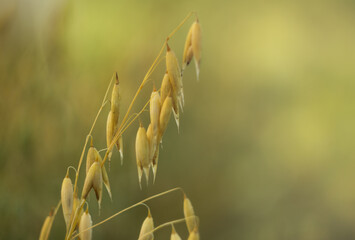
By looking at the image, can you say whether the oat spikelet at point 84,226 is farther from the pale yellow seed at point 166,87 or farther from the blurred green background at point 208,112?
the blurred green background at point 208,112

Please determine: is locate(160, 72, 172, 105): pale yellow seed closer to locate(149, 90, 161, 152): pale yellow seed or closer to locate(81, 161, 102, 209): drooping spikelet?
locate(149, 90, 161, 152): pale yellow seed

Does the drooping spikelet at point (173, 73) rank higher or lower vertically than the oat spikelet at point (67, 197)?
higher

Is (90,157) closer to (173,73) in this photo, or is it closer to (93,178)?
(93,178)

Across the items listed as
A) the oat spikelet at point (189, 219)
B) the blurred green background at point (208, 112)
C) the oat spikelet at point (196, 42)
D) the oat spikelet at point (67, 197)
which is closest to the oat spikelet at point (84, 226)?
the oat spikelet at point (67, 197)

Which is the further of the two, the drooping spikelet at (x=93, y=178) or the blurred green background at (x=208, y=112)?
the blurred green background at (x=208, y=112)

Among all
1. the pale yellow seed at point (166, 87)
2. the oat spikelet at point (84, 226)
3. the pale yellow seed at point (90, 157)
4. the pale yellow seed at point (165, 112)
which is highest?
the pale yellow seed at point (166, 87)

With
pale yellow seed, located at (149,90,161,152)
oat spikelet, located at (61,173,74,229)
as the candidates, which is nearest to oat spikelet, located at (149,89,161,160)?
pale yellow seed, located at (149,90,161,152)

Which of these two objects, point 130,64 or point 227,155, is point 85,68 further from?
point 227,155

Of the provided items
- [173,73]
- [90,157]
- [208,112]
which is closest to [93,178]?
[90,157]
